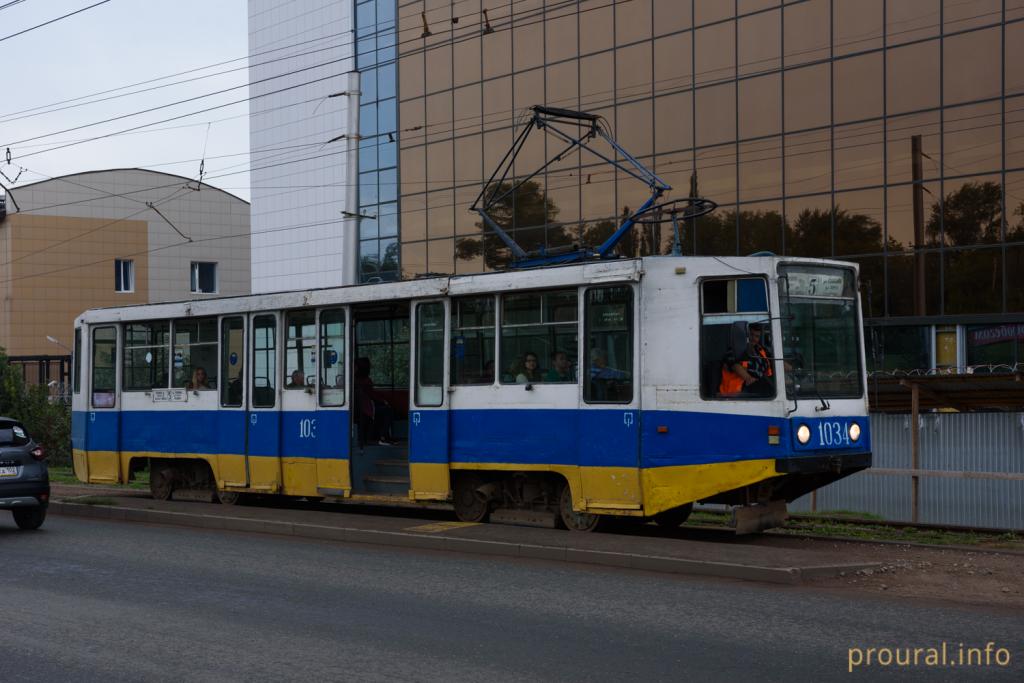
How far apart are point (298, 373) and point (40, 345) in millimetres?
41330

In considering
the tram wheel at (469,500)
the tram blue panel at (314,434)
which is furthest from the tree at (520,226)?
the tram wheel at (469,500)

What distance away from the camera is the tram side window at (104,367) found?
20.1m

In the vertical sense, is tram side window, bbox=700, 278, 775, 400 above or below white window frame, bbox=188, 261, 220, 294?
below

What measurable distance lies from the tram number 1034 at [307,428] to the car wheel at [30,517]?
3.59m

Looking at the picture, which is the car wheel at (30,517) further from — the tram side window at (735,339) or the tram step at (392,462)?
the tram side window at (735,339)

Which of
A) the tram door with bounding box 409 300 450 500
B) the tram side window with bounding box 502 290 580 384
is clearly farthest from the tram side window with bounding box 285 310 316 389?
the tram side window with bounding box 502 290 580 384

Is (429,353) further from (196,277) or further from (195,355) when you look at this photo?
(196,277)

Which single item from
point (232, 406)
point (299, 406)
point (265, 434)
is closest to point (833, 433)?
point (299, 406)

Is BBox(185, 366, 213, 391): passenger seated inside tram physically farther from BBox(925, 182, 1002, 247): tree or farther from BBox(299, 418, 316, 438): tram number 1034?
BBox(925, 182, 1002, 247): tree

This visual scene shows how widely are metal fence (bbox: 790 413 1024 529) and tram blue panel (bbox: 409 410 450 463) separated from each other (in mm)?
6214

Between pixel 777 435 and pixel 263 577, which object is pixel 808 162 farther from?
pixel 263 577

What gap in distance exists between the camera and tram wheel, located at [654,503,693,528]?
1456 cm

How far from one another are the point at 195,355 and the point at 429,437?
207 inches

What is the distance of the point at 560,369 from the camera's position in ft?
46.7
